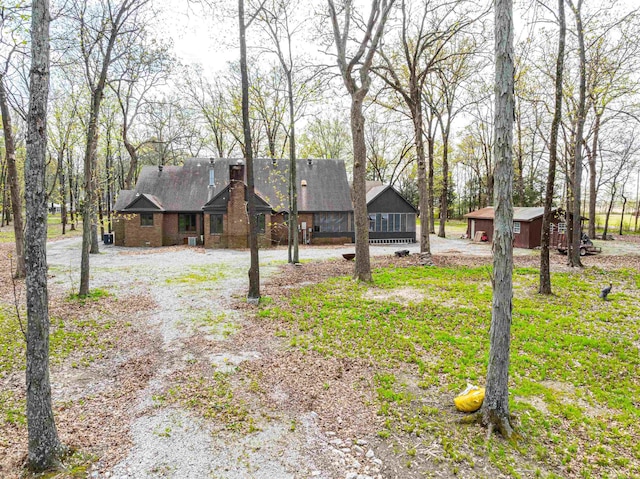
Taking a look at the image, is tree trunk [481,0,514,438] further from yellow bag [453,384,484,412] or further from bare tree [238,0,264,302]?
bare tree [238,0,264,302]

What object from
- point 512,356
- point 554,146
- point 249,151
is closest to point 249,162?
point 249,151

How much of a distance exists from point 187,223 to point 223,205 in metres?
4.33

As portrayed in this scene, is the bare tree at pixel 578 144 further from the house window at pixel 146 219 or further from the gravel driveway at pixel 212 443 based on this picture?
the house window at pixel 146 219

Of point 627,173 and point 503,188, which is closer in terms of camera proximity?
point 503,188

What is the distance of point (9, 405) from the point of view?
512cm

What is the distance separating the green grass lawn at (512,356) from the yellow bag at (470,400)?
0.62 feet

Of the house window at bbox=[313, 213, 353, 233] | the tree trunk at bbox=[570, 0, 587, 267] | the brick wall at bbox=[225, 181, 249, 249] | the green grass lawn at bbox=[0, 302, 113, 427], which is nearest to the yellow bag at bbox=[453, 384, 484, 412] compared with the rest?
the green grass lawn at bbox=[0, 302, 113, 427]

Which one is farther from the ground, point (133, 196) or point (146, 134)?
point (146, 134)

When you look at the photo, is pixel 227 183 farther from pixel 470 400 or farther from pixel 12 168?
pixel 470 400

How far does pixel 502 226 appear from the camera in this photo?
4566mm

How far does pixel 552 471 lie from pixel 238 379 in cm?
445

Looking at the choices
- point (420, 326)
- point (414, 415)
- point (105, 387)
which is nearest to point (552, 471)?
point (414, 415)

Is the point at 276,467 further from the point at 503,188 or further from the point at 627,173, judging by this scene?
the point at 627,173

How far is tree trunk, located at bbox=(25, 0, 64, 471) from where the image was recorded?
3.64 m
